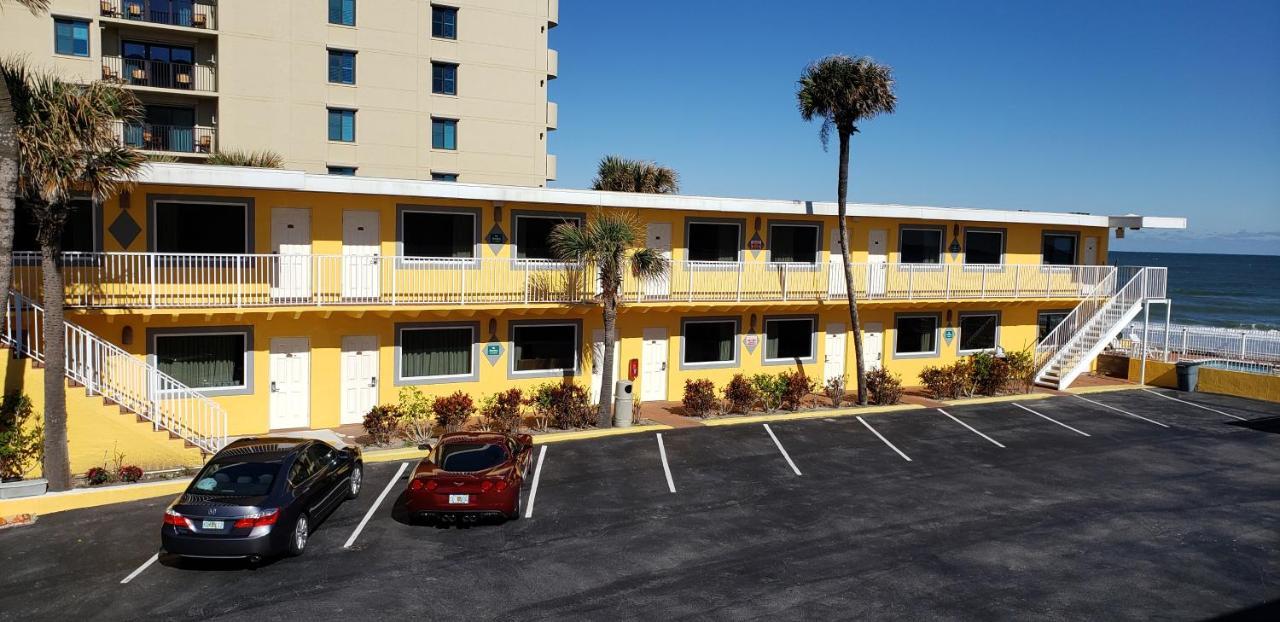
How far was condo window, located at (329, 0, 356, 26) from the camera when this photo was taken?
38.5m

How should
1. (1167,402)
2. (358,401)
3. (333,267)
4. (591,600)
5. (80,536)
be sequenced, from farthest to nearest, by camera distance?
(1167,402), (358,401), (333,267), (80,536), (591,600)

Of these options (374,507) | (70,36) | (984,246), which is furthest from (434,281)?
(70,36)

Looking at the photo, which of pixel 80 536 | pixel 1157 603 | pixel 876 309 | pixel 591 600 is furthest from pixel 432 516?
pixel 876 309

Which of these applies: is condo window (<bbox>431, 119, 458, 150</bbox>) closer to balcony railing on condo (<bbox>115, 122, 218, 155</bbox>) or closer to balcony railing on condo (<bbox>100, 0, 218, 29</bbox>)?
balcony railing on condo (<bbox>115, 122, 218, 155</bbox>)

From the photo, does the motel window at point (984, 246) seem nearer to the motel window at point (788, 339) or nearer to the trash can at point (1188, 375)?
the motel window at point (788, 339)

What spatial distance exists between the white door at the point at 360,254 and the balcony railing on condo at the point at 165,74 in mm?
21684

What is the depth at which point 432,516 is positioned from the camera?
14.0 meters

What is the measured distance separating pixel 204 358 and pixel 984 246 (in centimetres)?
2374

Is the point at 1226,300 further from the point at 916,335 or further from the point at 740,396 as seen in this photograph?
the point at 740,396

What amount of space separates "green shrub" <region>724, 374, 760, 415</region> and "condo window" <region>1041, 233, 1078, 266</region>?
13.3 meters

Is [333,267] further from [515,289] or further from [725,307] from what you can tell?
[725,307]

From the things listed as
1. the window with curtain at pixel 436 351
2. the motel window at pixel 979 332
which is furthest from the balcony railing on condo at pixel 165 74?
the motel window at pixel 979 332

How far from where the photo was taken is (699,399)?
22594 mm

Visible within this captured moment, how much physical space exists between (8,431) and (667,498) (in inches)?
469
